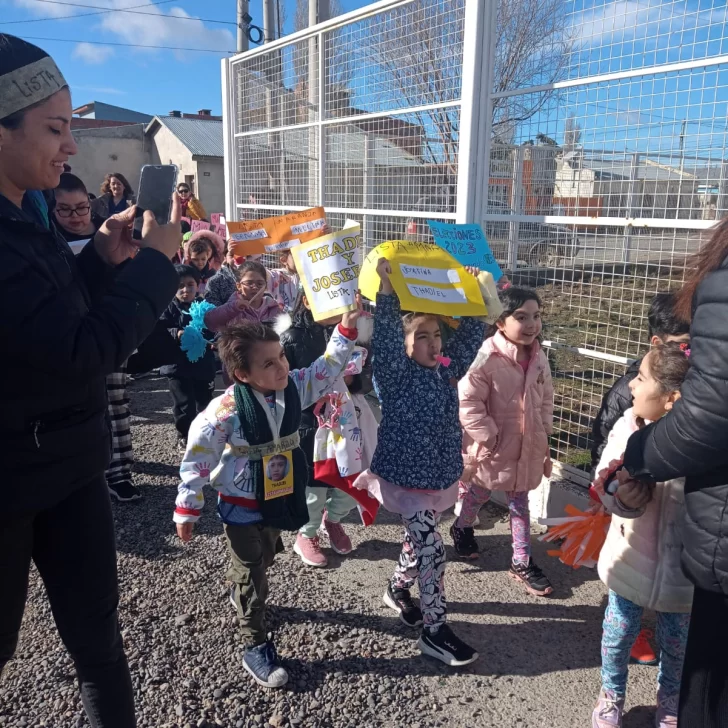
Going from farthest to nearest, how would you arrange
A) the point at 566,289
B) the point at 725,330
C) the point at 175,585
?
the point at 566,289 → the point at 175,585 → the point at 725,330

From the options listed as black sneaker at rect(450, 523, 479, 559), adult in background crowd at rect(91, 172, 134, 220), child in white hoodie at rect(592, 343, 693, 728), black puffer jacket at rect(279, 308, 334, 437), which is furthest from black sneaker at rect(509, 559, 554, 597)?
adult in background crowd at rect(91, 172, 134, 220)

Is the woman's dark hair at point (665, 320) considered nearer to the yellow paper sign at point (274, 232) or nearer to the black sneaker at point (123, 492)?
the yellow paper sign at point (274, 232)

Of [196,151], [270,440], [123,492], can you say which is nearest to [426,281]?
[270,440]

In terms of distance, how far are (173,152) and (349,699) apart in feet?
95.8

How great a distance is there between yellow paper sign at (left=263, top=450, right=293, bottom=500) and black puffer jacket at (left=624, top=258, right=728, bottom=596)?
139 cm

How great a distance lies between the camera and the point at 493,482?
11.2ft

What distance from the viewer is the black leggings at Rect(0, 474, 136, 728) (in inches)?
67.0

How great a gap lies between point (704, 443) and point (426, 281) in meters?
1.37

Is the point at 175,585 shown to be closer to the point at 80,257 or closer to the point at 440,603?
the point at 440,603

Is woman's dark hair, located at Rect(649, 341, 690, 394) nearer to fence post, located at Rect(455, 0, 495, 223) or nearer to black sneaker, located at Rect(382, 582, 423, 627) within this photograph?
black sneaker, located at Rect(382, 582, 423, 627)

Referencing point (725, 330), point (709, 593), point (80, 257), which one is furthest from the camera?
point (80, 257)

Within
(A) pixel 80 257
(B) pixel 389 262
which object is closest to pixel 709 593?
(B) pixel 389 262

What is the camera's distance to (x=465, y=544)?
3.60 meters

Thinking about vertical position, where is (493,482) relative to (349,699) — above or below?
above
